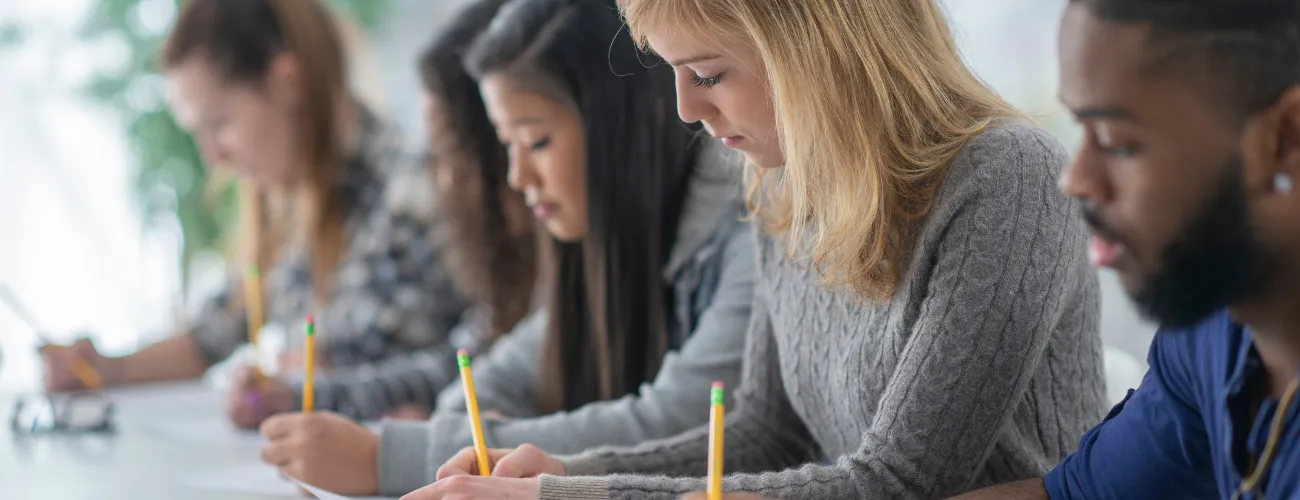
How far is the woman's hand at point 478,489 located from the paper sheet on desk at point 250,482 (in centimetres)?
23

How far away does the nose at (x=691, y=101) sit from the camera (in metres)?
0.95

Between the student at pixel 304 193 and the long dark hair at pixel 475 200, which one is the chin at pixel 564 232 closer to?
the long dark hair at pixel 475 200

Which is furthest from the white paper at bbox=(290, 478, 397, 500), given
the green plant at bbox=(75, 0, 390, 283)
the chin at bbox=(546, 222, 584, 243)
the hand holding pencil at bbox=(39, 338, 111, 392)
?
the green plant at bbox=(75, 0, 390, 283)

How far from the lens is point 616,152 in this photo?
4.31 feet

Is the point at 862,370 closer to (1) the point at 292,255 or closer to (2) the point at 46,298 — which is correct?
(1) the point at 292,255

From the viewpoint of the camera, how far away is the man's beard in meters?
0.61

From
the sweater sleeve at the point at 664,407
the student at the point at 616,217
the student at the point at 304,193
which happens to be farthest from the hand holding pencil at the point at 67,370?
the sweater sleeve at the point at 664,407

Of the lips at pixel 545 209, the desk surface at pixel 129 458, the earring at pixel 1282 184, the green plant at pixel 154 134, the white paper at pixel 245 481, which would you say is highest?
the green plant at pixel 154 134

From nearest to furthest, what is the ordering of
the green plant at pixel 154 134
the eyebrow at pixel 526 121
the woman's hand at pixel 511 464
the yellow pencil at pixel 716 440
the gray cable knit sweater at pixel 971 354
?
the yellow pencil at pixel 716 440, the gray cable knit sweater at pixel 971 354, the woman's hand at pixel 511 464, the eyebrow at pixel 526 121, the green plant at pixel 154 134

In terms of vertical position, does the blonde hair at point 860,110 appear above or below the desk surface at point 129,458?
above

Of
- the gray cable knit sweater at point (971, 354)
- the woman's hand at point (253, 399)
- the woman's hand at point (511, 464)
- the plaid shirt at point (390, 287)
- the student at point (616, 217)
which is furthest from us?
the plaid shirt at point (390, 287)

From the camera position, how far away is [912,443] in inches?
33.5

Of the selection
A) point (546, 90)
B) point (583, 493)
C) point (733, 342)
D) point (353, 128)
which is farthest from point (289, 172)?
point (583, 493)

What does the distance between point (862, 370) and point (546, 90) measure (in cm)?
57
